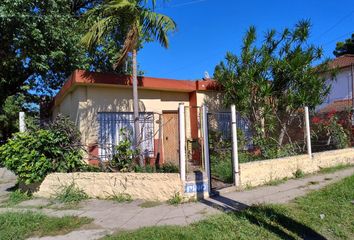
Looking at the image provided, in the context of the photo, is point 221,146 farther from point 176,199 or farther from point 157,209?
point 157,209

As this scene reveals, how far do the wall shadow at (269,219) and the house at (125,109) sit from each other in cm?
253

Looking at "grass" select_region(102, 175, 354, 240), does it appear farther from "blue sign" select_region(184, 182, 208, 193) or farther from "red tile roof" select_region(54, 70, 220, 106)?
"red tile roof" select_region(54, 70, 220, 106)

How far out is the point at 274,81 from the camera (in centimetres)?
1104

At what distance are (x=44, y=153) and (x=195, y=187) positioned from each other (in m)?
3.87

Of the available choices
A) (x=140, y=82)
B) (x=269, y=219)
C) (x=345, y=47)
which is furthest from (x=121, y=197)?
(x=345, y=47)

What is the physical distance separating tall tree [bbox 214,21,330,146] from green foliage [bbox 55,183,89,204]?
17.8 ft

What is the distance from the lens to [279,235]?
4.81 meters

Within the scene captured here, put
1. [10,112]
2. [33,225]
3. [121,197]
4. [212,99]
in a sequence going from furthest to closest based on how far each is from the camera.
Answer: [10,112] < [212,99] < [121,197] < [33,225]

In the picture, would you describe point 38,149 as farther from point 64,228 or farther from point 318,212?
point 318,212

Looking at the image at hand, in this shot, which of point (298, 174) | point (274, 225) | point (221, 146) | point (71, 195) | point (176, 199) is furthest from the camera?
point (221, 146)

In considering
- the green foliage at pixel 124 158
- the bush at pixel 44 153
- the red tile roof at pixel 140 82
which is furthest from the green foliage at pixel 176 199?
the red tile roof at pixel 140 82

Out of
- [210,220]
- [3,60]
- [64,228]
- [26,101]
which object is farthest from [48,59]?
[210,220]

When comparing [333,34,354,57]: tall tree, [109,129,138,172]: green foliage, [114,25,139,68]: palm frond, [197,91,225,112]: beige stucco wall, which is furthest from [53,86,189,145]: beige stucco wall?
[333,34,354,57]: tall tree

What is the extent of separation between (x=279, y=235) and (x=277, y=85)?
23.6 feet
